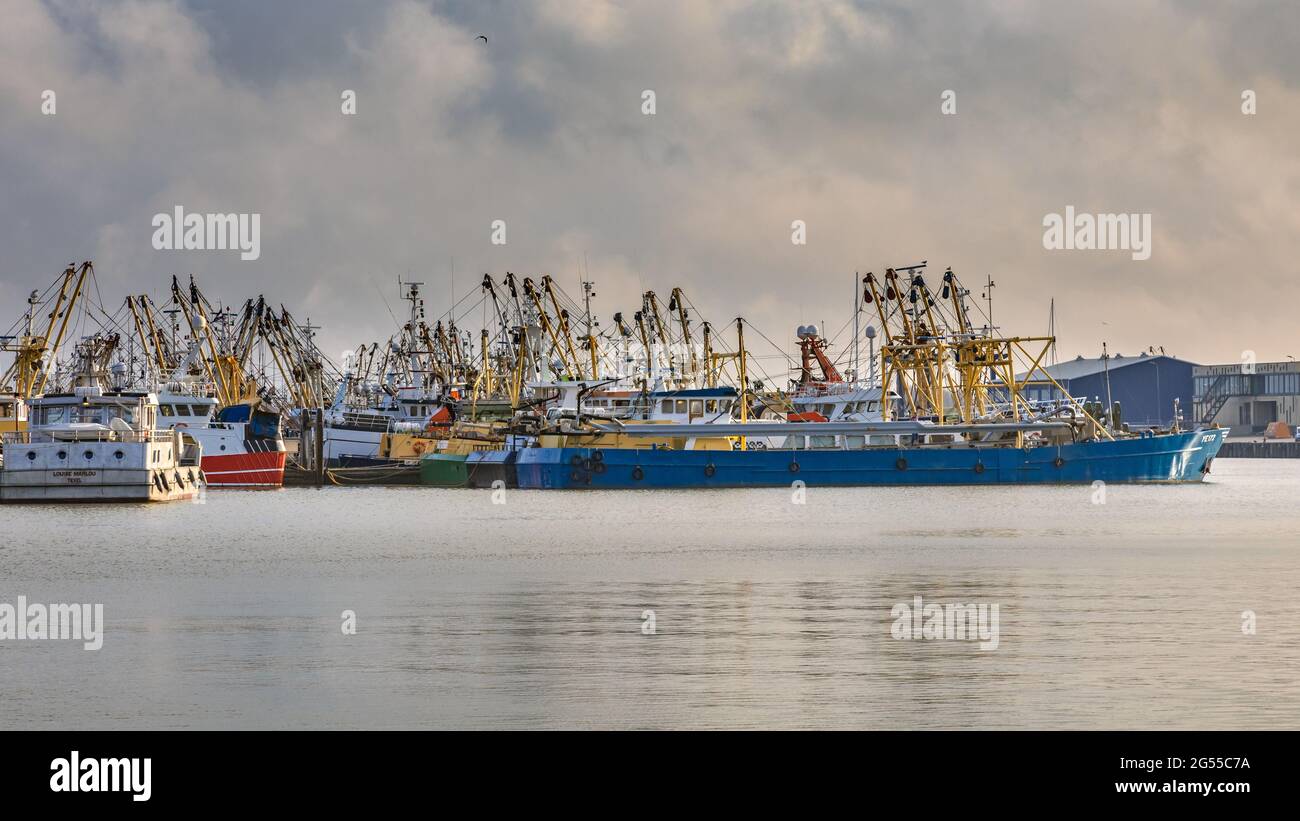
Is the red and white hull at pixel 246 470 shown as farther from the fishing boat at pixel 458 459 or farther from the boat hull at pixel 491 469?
the boat hull at pixel 491 469

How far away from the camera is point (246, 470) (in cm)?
11900

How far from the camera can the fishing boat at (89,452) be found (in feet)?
284

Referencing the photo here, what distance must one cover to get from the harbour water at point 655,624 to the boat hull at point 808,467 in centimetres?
3391

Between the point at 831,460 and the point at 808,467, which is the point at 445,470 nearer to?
the point at 808,467

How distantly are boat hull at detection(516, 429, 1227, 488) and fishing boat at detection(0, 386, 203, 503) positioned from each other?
91.6 ft

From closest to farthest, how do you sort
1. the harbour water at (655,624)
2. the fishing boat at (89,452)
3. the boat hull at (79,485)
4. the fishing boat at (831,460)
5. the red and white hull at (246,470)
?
the harbour water at (655,624) → the boat hull at (79,485) → the fishing boat at (89,452) → the fishing boat at (831,460) → the red and white hull at (246,470)

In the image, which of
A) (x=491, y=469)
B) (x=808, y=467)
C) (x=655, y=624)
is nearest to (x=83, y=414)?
(x=491, y=469)

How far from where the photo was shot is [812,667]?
26828mm

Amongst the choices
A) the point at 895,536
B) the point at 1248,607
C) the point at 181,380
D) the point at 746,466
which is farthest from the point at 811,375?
the point at 1248,607

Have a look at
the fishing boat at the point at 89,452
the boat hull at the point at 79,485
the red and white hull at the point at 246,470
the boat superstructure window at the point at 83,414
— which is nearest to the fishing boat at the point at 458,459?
the red and white hull at the point at 246,470

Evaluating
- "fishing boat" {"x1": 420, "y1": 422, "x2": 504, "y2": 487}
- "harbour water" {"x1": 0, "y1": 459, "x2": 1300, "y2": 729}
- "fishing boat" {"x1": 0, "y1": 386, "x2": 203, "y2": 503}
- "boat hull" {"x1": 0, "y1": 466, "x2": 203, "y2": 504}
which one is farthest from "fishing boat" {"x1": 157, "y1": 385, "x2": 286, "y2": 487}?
"harbour water" {"x1": 0, "y1": 459, "x2": 1300, "y2": 729}

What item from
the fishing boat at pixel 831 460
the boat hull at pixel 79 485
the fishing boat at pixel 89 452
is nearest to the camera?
the boat hull at pixel 79 485
